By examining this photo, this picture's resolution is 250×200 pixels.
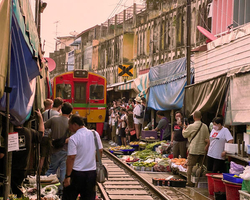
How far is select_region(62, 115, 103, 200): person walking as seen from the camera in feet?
21.1

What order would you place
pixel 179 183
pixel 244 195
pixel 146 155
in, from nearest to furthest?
1. pixel 244 195
2. pixel 179 183
3. pixel 146 155

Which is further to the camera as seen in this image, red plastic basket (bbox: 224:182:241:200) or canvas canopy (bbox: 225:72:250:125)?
canvas canopy (bbox: 225:72:250:125)

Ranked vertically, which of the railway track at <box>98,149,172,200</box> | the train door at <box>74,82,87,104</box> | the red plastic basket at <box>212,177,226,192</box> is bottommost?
the railway track at <box>98,149,172,200</box>

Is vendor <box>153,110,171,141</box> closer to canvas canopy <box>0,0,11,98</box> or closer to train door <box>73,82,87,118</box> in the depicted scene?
train door <box>73,82,87,118</box>

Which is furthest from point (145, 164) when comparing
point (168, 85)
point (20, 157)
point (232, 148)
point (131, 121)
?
point (20, 157)

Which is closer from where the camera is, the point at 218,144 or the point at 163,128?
the point at 218,144

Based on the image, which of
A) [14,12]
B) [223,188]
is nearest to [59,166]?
[223,188]

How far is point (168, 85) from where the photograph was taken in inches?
700

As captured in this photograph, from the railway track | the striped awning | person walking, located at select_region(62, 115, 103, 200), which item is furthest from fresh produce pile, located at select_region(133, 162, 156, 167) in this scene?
the striped awning

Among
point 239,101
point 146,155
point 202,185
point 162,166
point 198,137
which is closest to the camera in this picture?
point 239,101

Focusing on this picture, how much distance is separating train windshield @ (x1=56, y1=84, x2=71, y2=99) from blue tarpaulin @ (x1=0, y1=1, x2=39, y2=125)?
15454mm

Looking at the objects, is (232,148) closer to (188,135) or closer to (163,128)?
(188,135)

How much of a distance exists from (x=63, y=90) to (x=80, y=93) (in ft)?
2.75

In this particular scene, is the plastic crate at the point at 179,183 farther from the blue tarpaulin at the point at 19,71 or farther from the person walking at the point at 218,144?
the blue tarpaulin at the point at 19,71
